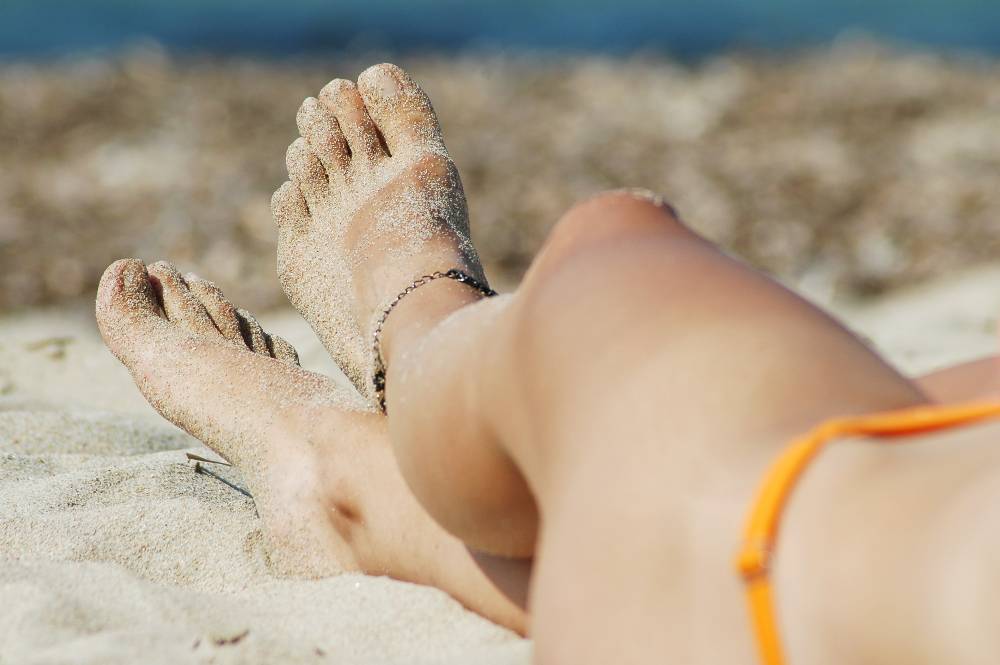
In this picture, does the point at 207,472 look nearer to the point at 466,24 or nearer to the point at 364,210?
the point at 364,210

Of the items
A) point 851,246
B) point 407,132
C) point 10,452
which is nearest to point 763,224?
point 851,246

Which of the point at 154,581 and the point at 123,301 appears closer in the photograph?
the point at 154,581

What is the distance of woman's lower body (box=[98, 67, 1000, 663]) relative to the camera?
3.01ft

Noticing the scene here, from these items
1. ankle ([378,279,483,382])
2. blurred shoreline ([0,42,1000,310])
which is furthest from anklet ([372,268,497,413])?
blurred shoreline ([0,42,1000,310])

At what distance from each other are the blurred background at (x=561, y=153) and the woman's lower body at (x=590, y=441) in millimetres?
1949

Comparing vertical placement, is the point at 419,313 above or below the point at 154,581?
above

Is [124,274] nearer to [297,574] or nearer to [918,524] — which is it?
[297,574]

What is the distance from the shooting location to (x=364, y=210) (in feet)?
7.09

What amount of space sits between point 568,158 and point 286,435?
3.21 metres

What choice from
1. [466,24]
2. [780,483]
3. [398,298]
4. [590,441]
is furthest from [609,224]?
[466,24]

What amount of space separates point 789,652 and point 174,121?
5.06 metres

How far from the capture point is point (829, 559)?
86cm

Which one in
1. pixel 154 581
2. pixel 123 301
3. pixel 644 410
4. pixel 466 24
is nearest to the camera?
pixel 644 410

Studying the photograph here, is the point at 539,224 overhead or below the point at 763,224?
below
